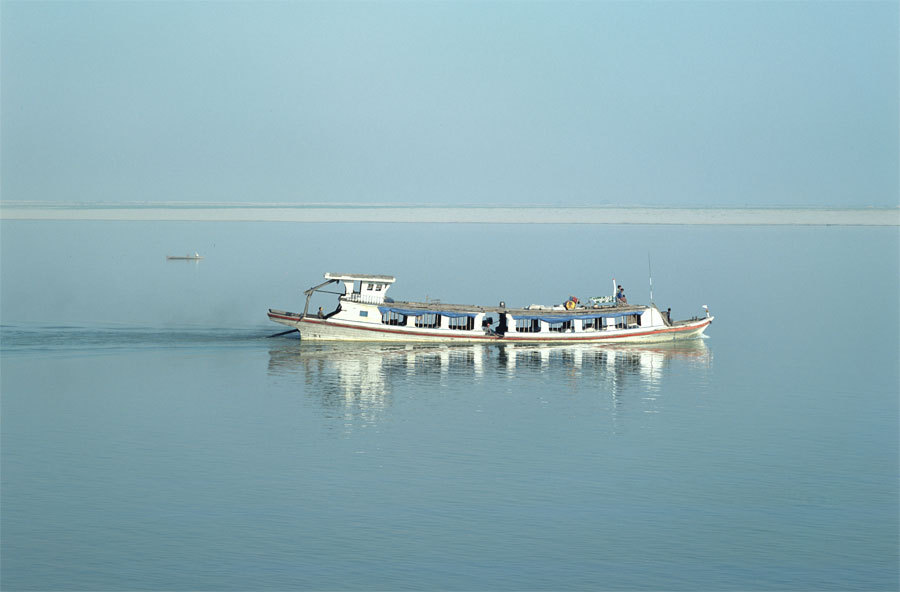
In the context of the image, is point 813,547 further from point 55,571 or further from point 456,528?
point 55,571

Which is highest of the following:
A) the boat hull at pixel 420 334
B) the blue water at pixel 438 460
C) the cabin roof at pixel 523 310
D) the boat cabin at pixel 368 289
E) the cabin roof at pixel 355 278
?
the cabin roof at pixel 355 278

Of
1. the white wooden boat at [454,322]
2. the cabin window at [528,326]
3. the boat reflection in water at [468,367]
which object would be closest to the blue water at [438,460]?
the boat reflection in water at [468,367]

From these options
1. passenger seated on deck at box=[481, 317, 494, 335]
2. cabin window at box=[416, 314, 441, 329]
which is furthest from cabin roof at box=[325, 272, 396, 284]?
passenger seated on deck at box=[481, 317, 494, 335]

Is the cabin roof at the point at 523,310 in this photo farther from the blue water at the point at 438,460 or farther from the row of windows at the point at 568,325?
the blue water at the point at 438,460

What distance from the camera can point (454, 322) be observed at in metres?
90.3

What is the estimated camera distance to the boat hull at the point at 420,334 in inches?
3457

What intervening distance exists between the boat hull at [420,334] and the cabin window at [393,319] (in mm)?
687

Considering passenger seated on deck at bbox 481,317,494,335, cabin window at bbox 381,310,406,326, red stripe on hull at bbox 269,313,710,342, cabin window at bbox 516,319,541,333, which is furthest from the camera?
passenger seated on deck at bbox 481,317,494,335

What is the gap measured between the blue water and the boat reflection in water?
0.39 metres

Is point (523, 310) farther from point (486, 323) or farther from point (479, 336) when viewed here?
point (479, 336)

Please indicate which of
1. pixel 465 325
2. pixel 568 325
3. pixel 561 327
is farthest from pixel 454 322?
pixel 568 325

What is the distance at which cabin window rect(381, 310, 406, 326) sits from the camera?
88688mm

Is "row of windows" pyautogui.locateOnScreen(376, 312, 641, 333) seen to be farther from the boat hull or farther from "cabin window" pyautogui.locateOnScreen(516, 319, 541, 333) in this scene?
the boat hull

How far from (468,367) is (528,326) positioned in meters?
12.0
